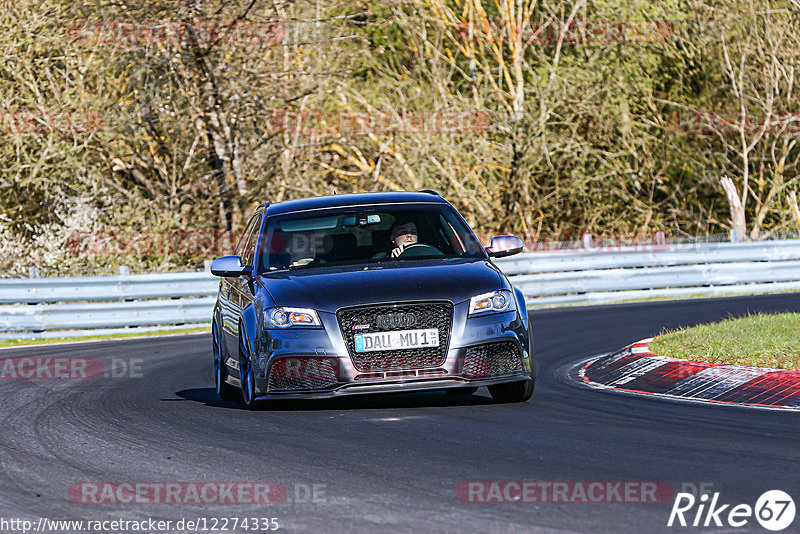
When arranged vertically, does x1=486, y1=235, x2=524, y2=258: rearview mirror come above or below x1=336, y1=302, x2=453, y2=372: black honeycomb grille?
above

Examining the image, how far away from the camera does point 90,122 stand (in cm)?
2677

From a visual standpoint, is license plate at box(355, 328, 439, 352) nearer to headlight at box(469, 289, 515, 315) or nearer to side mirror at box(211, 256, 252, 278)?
headlight at box(469, 289, 515, 315)

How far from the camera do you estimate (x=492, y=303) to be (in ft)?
31.0

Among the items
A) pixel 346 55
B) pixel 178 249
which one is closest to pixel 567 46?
pixel 346 55

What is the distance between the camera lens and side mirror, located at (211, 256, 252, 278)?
1052 centimetres

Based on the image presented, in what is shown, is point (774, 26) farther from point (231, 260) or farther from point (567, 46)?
point (231, 260)

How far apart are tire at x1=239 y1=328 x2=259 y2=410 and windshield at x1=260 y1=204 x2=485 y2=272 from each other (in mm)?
723
